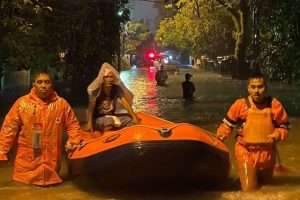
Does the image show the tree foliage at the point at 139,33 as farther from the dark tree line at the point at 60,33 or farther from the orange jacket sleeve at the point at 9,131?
the orange jacket sleeve at the point at 9,131

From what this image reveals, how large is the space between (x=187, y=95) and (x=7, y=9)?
9.52 meters

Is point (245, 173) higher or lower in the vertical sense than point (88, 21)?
lower

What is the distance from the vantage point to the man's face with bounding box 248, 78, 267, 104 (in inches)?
248

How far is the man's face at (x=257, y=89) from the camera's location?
6309 millimetres

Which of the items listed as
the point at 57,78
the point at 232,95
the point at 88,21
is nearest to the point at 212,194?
the point at 88,21

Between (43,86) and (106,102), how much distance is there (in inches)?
61.6

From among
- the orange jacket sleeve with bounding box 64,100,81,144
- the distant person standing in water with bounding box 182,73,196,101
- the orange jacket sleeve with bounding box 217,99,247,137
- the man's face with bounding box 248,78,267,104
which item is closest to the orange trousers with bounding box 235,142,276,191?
the orange jacket sleeve with bounding box 217,99,247,137

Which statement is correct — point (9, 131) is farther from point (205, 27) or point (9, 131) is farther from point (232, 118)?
point (205, 27)

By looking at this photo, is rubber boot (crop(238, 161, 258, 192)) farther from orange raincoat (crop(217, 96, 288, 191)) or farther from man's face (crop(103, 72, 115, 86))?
man's face (crop(103, 72, 115, 86))

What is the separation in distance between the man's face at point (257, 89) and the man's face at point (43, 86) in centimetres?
236

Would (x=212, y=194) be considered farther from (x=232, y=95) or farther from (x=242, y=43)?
(x=242, y=43)

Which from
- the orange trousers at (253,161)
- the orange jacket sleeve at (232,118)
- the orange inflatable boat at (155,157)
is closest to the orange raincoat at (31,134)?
the orange inflatable boat at (155,157)

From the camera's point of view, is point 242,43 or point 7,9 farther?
point 242,43

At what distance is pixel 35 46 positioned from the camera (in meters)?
13.8
